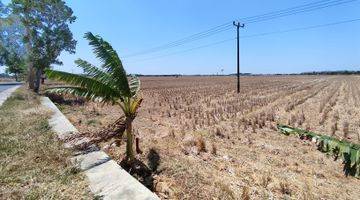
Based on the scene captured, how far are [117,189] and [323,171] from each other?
517 centimetres

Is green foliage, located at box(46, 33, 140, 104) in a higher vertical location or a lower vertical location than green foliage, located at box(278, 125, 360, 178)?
higher

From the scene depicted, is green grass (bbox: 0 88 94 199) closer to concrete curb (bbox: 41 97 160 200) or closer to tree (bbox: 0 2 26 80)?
concrete curb (bbox: 41 97 160 200)

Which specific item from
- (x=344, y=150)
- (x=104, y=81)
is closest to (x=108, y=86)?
(x=104, y=81)

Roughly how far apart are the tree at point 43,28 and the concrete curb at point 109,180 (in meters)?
22.6

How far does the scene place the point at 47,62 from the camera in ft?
93.5

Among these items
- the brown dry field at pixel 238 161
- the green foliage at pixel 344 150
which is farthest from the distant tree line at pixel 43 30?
the green foliage at pixel 344 150

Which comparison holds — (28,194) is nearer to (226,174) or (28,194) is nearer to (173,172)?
(173,172)

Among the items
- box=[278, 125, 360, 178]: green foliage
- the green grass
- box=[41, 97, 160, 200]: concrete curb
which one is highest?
box=[278, 125, 360, 178]: green foliage

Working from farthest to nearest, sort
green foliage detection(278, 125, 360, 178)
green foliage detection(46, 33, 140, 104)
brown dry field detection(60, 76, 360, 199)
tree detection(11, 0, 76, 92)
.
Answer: tree detection(11, 0, 76, 92) < green foliage detection(46, 33, 140, 104) < brown dry field detection(60, 76, 360, 199) < green foliage detection(278, 125, 360, 178)

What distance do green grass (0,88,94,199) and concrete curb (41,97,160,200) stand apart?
0.78 ft

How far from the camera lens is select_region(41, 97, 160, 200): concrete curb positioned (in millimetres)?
5586

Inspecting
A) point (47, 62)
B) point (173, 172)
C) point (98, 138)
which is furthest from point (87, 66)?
point (47, 62)

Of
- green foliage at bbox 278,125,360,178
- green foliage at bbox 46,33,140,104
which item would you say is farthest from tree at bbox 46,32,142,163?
green foliage at bbox 278,125,360,178

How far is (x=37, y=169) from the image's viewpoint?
634 centimetres
